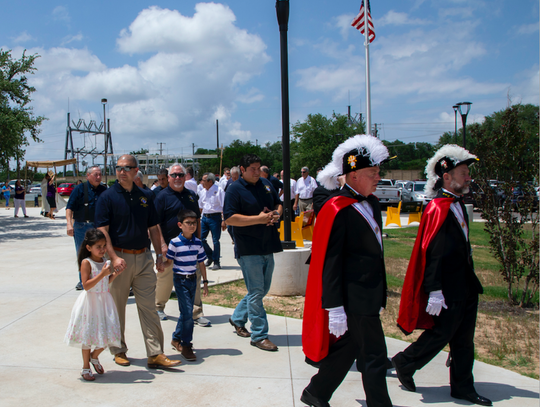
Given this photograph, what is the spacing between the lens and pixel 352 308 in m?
2.97

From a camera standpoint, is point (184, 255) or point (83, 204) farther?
point (83, 204)

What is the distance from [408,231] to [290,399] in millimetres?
12481

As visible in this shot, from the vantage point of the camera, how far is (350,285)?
9.81 ft

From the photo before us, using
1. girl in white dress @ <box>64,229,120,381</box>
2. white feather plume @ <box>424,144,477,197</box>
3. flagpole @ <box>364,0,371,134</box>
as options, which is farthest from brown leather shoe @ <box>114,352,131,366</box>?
flagpole @ <box>364,0,371,134</box>

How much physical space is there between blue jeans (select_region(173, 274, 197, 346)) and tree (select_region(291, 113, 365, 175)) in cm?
4147

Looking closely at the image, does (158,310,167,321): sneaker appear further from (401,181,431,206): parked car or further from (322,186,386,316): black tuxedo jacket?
(401,181,431,206): parked car

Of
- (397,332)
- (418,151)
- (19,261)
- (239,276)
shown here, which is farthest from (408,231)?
(418,151)

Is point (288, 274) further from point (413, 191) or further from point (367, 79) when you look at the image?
point (413, 191)

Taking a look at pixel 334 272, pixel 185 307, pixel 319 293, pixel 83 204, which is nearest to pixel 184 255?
pixel 185 307

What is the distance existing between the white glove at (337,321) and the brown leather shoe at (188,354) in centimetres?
195

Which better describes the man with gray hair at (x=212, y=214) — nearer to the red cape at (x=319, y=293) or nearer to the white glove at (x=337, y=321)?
the red cape at (x=319, y=293)

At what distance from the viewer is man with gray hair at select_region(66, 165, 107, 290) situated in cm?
689

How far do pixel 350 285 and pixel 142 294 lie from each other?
212 cm

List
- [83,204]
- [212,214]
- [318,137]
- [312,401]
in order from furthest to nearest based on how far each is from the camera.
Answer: [318,137]
[212,214]
[83,204]
[312,401]
